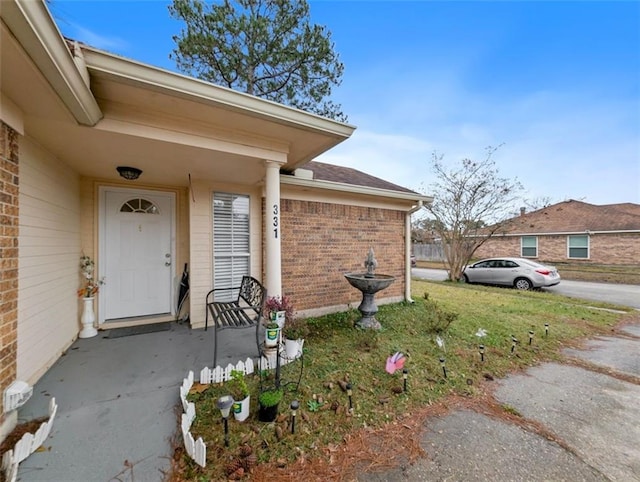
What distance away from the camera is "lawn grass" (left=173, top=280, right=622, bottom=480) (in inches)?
78.7

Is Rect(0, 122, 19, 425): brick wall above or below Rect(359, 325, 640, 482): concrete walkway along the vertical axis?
above

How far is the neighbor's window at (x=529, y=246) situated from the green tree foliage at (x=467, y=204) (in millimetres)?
8812

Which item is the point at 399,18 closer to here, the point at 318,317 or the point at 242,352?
the point at 318,317

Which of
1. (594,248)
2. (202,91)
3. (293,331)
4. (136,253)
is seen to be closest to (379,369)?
(293,331)

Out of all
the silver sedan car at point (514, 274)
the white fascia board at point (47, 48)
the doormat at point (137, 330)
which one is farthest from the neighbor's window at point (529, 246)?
the white fascia board at point (47, 48)

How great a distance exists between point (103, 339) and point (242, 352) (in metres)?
2.10

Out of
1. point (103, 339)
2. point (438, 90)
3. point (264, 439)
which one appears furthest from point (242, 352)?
point (438, 90)

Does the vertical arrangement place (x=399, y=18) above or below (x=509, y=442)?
above

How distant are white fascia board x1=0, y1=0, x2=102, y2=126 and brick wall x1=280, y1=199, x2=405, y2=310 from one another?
3087 mm

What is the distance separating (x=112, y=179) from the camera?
4.05 metres

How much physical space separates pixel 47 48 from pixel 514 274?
1304 cm

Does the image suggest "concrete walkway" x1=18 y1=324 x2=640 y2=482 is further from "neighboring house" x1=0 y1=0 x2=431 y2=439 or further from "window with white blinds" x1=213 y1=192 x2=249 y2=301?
"window with white blinds" x1=213 y1=192 x2=249 y2=301

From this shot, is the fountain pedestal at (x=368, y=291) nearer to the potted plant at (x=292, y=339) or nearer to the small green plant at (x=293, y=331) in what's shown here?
the small green plant at (x=293, y=331)

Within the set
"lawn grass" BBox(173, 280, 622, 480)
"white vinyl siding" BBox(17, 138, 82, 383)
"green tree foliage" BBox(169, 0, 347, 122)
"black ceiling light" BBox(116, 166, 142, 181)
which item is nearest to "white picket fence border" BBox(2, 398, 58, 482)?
"white vinyl siding" BBox(17, 138, 82, 383)
